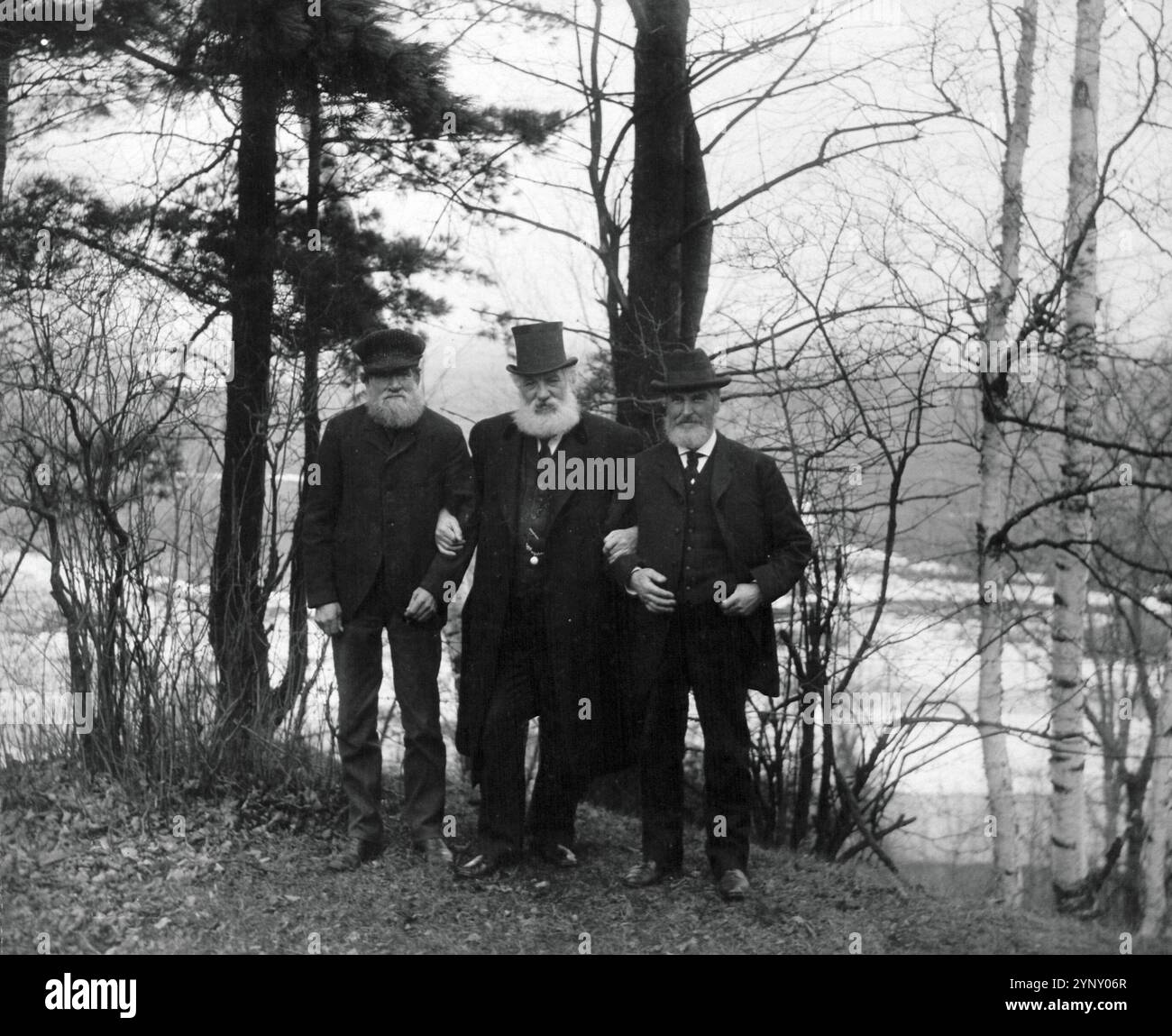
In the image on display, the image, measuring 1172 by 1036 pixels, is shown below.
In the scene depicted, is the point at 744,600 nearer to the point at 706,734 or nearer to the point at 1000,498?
the point at 706,734

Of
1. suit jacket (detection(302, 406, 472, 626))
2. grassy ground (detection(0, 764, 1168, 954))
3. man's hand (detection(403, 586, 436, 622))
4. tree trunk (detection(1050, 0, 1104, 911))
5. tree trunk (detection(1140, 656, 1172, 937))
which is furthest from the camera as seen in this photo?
tree trunk (detection(1140, 656, 1172, 937))

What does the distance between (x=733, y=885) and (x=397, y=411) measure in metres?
2.47

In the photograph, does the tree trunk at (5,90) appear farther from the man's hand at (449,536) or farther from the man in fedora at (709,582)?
the man in fedora at (709,582)

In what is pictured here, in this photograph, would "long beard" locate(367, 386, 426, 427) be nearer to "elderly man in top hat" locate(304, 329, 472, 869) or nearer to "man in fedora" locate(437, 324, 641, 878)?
"elderly man in top hat" locate(304, 329, 472, 869)

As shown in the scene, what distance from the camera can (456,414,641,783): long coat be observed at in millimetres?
5262

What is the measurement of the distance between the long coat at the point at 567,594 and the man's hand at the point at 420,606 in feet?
0.56

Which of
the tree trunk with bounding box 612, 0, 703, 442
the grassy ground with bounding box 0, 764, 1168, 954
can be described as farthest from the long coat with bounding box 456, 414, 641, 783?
the tree trunk with bounding box 612, 0, 703, 442

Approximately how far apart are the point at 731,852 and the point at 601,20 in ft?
16.5

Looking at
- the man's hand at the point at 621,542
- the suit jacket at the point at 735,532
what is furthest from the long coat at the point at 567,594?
the suit jacket at the point at 735,532

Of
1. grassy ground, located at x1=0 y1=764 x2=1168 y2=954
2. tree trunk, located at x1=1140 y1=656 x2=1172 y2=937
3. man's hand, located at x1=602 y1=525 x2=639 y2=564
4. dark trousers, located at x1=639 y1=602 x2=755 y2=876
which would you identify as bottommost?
tree trunk, located at x1=1140 y1=656 x2=1172 y2=937

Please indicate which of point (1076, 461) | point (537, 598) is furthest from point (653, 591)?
point (1076, 461)

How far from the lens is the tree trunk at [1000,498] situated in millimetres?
8008

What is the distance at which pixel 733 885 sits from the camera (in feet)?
16.7
